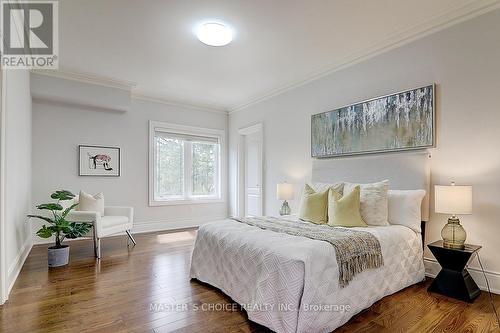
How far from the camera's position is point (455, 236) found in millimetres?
2348

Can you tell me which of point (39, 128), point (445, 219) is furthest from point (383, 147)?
point (39, 128)

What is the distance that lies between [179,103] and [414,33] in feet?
13.8

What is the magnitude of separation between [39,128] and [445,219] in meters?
5.63

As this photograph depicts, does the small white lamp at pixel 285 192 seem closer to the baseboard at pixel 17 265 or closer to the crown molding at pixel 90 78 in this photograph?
the crown molding at pixel 90 78

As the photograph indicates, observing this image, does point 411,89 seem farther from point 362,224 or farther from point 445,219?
point 362,224

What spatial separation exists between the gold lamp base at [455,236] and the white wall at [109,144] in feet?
14.7

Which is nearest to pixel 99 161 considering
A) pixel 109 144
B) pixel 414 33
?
pixel 109 144

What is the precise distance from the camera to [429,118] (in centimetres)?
277

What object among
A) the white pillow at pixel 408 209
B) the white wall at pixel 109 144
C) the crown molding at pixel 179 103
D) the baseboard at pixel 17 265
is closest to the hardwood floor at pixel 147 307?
the baseboard at pixel 17 265

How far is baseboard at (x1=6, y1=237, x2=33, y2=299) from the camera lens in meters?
2.48

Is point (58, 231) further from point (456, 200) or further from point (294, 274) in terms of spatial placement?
point (456, 200)

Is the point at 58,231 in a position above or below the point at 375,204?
below

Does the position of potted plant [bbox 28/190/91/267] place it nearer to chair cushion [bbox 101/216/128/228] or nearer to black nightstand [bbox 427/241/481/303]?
chair cushion [bbox 101/216/128/228]

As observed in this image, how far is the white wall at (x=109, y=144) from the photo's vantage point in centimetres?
425
